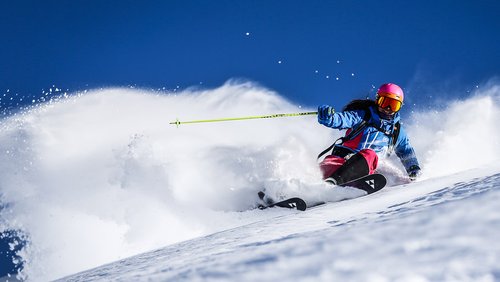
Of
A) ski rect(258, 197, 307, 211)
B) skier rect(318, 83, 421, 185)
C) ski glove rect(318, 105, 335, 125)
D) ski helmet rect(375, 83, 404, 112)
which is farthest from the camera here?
ski helmet rect(375, 83, 404, 112)

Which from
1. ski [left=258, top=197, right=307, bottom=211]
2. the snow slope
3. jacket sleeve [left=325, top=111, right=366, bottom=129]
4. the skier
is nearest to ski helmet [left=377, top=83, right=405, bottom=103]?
the skier

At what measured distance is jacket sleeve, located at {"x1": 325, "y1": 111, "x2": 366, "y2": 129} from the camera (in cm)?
533

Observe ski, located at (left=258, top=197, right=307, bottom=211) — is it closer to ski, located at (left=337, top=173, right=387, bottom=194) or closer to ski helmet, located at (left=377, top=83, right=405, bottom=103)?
ski, located at (left=337, top=173, right=387, bottom=194)

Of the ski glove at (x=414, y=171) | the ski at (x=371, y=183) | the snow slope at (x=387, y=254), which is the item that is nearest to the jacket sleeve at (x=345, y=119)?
the ski at (x=371, y=183)

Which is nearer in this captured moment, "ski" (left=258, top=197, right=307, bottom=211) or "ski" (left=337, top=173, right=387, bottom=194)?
"ski" (left=337, top=173, right=387, bottom=194)

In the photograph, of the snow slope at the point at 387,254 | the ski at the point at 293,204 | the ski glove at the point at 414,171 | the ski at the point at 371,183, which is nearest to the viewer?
the snow slope at the point at 387,254

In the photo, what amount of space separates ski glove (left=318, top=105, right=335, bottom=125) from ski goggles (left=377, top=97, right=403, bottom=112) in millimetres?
1191

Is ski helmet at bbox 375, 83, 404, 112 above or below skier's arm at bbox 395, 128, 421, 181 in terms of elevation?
above

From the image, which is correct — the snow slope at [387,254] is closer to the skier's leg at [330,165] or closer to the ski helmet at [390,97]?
the skier's leg at [330,165]

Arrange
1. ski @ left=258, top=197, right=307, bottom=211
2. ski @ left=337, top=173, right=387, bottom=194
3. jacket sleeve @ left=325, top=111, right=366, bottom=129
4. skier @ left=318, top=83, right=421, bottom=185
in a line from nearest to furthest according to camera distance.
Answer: ski @ left=337, top=173, right=387, bottom=194 → ski @ left=258, top=197, right=307, bottom=211 → jacket sleeve @ left=325, top=111, right=366, bottom=129 → skier @ left=318, top=83, right=421, bottom=185

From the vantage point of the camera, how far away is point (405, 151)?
6512mm

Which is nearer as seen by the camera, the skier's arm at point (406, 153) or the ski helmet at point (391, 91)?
the ski helmet at point (391, 91)

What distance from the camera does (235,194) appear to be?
6324mm

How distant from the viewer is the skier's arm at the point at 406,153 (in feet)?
21.1
